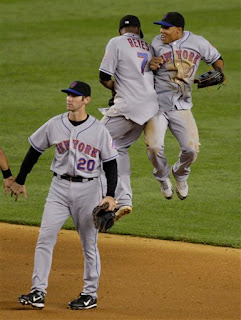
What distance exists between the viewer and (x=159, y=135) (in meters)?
10.3

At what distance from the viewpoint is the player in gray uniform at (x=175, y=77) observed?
1002cm

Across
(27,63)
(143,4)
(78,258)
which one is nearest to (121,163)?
(78,258)

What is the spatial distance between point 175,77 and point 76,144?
5.97 feet

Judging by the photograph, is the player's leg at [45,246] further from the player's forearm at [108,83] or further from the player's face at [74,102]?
the player's forearm at [108,83]

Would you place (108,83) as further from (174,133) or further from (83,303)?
(83,303)

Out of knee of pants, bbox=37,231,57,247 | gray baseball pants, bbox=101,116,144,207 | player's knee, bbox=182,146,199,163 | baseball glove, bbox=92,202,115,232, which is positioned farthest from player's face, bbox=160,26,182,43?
knee of pants, bbox=37,231,57,247

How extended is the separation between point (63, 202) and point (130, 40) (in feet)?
6.55

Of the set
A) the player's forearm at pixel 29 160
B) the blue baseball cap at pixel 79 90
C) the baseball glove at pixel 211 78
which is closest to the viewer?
the blue baseball cap at pixel 79 90

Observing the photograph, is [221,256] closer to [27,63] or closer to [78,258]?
[78,258]

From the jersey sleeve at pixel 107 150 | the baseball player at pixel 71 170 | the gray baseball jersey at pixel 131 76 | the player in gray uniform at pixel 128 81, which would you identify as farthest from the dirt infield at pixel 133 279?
the gray baseball jersey at pixel 131 76

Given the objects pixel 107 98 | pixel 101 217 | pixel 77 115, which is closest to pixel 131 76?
pixel 77 115

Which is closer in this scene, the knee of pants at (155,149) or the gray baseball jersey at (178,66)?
the gray baseball jersey at (178,66)

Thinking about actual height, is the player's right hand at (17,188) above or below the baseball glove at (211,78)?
below

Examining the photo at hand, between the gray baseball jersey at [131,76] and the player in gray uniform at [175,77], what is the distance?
0.12 m
